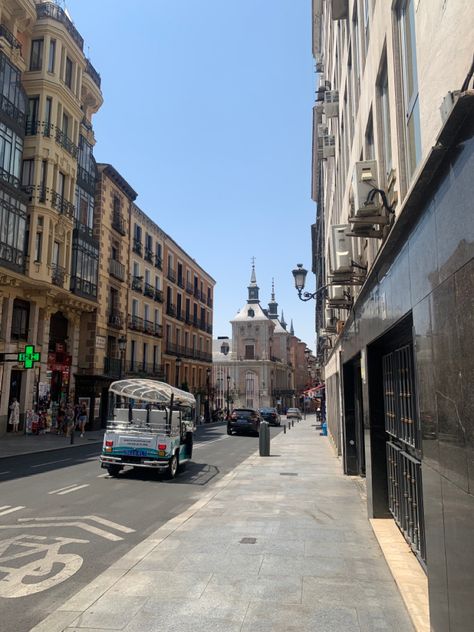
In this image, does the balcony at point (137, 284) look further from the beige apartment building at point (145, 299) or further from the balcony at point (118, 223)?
the balcony at point (118, 223)

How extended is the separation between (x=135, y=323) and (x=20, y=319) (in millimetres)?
14160

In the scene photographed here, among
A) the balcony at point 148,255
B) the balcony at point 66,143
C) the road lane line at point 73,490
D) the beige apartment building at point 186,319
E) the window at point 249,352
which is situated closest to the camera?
the road lane line at point 73,490

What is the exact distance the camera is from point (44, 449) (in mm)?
20188

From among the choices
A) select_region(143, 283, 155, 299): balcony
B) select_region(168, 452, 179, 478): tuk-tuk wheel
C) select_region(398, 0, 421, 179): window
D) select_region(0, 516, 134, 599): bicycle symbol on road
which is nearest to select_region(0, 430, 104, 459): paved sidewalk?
select_region(168, 452, 179, 478): tuk-tuk wheel

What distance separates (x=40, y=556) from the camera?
6332 millimetres

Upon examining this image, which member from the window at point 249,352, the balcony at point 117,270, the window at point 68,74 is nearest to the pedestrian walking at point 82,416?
the balcony at point 117,270

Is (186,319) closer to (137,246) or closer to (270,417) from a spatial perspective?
(137,246)

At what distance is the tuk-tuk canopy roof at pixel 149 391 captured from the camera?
47.1 feet

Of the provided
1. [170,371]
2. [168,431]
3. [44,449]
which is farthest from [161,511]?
[170,371]

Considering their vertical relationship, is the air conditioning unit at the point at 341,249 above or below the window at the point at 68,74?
below

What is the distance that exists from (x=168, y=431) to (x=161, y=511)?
11.8 feet

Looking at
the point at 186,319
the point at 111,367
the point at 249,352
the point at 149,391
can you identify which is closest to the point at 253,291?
the point at 249,352

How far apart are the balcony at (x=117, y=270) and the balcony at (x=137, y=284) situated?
7.43ft

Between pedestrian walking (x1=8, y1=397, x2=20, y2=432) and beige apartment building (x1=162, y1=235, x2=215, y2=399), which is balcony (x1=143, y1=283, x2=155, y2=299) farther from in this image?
pedestrian walking (x1=8, y1=397, x2=20, y2=432)
